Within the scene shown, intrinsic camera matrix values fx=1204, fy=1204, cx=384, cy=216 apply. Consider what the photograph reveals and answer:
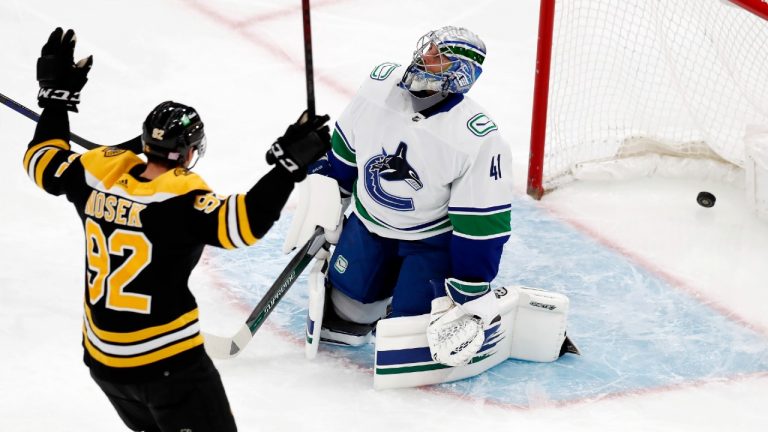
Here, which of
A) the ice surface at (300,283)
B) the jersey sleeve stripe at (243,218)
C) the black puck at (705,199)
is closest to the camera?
the jersey sleeve stripe at (243,218)

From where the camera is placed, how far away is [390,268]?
10.8 ft

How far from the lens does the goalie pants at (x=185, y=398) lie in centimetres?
231

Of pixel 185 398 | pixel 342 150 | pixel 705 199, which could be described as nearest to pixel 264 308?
pixel 342 150

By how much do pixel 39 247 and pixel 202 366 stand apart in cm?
160

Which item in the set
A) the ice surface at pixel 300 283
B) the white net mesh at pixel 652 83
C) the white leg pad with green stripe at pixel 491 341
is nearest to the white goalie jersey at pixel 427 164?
the white leg pad with green stripe at pixel 491 341

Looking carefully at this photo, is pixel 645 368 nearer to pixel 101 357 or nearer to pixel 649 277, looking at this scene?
pixel 649 277

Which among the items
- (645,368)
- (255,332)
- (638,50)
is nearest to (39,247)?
(255,332)

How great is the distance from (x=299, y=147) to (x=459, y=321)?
0.99 meters

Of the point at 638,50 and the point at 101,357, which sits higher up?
the point at 638,50

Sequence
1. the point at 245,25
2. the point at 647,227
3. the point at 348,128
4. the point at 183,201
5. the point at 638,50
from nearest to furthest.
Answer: the point at 183,201, the point at 348,128, the point at 647,227, the point at 638,50, the point at 245,25

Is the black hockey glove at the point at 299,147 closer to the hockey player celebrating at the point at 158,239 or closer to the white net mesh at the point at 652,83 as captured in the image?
the hockey player celebrating at the point at 158,239

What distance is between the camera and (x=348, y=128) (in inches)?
126

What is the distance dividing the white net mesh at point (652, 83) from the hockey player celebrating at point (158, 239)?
2.13m

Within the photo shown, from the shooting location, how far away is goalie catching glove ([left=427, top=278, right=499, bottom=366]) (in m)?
3.04
